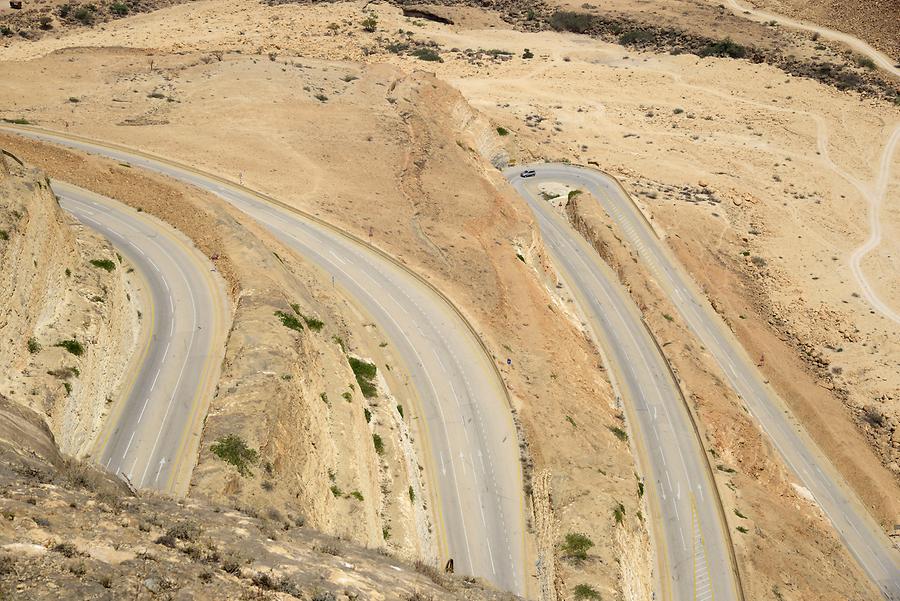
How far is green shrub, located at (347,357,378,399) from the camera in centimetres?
4439

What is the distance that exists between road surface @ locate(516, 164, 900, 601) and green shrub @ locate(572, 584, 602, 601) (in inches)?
1127

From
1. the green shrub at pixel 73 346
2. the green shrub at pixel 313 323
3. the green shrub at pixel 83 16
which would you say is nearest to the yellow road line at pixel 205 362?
the green shrub at pixel 313 323

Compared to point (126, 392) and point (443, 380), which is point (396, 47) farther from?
point (126, 392)

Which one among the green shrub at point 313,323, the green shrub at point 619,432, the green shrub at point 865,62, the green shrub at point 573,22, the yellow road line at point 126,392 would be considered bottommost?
the yellow road line at point 126,392

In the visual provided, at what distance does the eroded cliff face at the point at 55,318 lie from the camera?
2947 cm

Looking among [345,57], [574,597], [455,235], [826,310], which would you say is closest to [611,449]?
[574,597]

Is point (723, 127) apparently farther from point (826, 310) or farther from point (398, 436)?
point (398, 436)

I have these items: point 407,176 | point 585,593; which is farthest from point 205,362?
point 407,176

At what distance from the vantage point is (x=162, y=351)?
3875 cm

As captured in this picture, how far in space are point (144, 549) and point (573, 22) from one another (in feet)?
468

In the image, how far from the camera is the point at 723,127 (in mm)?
109062

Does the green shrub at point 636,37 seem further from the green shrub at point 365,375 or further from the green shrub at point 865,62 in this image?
the green shrub at point 365,375

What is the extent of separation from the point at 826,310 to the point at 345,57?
250ft

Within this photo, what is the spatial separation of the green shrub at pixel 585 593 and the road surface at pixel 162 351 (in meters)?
20.6
